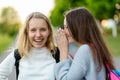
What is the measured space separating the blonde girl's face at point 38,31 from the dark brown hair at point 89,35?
0.80 feet

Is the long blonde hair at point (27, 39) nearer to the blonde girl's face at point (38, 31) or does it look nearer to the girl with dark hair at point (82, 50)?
the blonde girl's face at point (38, 31)

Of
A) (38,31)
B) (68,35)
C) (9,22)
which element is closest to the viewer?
(68,35)

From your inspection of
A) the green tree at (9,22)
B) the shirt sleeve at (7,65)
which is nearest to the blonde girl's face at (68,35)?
the shirt sleeve at (7,65)

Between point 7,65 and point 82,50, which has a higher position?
point 82,50

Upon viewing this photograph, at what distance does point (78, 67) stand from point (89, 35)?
272mm

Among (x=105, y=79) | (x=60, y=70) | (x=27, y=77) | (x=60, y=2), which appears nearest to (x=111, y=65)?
(x=105, y=79)

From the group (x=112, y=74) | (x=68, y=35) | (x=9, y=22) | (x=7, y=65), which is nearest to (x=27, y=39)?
(x=7, y=65)

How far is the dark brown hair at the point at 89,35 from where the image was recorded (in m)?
3.49

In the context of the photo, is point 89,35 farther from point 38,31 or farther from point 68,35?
point 38,31

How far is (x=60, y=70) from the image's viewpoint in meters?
3.48

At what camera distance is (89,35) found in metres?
3.50

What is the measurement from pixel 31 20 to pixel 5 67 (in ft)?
1.42

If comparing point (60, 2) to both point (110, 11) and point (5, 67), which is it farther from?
point (5, 67)

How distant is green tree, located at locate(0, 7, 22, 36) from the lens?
276 ft
